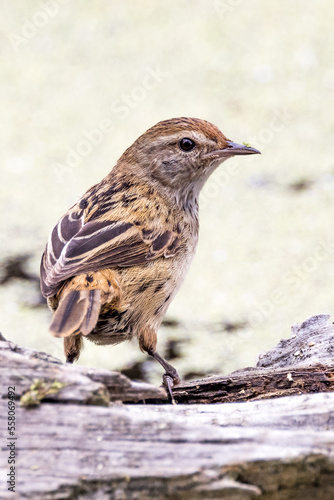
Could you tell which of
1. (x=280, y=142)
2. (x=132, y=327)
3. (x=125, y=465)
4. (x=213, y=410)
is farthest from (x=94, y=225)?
(x=280, y=142)

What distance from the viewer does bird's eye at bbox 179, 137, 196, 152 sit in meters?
4.98

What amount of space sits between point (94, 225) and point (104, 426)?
5.71ft

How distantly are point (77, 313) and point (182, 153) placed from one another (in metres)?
1.57

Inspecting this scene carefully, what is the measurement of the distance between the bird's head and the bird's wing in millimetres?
434

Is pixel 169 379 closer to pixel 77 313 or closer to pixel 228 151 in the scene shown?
pixel 77 313

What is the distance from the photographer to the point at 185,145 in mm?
4988

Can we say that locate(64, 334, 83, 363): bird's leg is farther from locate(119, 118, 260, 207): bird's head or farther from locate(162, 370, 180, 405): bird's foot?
locate(119, 118, 260, 207): bird's head

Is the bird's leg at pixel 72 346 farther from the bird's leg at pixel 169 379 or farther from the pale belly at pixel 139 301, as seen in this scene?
the bird's leg at pixel 169 379

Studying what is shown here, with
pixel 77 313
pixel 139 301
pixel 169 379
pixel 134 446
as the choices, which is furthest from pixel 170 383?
pixel 134 446

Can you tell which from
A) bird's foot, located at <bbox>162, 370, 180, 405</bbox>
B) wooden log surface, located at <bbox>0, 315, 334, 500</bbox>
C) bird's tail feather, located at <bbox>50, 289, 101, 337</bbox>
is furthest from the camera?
bird's foot, located at <bbox>162, 370, 180, 405</bbox>

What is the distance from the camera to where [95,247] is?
4.39m

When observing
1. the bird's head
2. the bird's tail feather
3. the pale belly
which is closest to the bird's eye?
the bird's head

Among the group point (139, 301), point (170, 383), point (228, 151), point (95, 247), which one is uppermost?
point (228, 151)

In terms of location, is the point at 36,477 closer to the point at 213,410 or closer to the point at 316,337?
the point at 213,410
